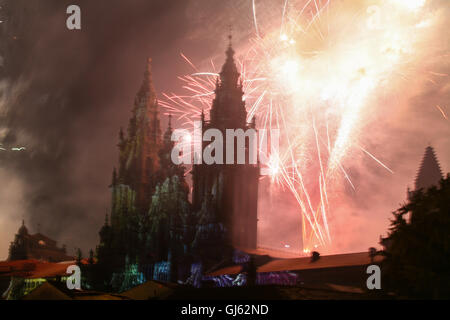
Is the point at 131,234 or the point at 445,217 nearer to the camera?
the point at 445,217

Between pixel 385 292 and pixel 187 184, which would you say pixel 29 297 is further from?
pixel 187 184

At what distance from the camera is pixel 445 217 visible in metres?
35.8

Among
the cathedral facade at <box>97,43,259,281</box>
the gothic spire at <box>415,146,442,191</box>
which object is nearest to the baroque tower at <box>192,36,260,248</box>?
the cathedral facade at <box>97,43,259,281</box>

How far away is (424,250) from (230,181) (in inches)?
1799

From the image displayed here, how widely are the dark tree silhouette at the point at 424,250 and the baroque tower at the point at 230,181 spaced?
39.4 meters

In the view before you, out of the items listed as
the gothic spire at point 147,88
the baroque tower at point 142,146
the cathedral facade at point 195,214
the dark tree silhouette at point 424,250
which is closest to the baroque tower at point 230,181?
the cathedral facade at point 195,214

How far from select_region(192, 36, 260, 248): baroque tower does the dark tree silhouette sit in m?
39.4

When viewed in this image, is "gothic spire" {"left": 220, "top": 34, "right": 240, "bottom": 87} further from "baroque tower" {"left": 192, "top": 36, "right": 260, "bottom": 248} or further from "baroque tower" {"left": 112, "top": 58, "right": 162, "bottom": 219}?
"baroque tower" {"left": 112, "top": 58, "right": 162, "bottom": 219}

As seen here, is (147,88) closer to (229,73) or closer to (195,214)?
(229,73)

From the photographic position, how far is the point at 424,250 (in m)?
37.2

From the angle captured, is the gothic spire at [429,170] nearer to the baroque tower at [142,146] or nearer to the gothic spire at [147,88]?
the baroque tower at [142,146]

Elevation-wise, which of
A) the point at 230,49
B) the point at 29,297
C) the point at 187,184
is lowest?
the point at 29,297
